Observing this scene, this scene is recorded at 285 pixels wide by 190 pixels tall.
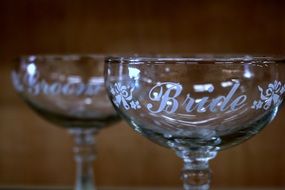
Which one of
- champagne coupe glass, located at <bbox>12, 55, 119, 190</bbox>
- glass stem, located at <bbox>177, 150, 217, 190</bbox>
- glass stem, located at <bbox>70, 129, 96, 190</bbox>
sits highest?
champagne coupe glass, located at <bbox>12, 55, 119, 190</bbox>

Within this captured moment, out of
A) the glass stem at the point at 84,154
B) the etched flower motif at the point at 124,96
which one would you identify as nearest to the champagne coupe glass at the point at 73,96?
the glass stem at the point at 84,154

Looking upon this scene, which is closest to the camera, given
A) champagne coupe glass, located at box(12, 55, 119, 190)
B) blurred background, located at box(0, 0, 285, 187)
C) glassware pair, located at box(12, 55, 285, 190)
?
glassware pair, located at box(12, 55, 285, 190)

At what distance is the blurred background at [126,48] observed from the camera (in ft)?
2.63

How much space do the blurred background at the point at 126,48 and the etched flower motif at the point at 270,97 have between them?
0.42m

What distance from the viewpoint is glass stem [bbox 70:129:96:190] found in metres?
0.61

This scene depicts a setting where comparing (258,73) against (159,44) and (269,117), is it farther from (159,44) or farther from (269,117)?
(159,44)

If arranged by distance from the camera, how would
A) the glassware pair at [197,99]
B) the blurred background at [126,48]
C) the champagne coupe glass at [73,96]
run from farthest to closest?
the blurred background at [126,48], the champagne coupe glass at [73,96], the glassware pair at [197,99]

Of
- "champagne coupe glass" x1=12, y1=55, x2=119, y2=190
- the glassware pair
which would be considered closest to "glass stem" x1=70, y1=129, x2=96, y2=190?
"champagne coupe glass" x1=12, y1=55, x2=119, y2=190

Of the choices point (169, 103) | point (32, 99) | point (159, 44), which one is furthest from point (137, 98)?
point (159, 44)

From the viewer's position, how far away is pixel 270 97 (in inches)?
15.4

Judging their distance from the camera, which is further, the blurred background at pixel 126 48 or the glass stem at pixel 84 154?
the blurred background at pixel 126 48

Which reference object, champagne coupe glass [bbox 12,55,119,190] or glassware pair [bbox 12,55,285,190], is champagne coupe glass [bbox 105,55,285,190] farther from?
champagne coupe glass [bbox 12,55,119,190]

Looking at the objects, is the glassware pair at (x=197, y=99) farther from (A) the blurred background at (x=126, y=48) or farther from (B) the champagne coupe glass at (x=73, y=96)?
(A) the blurred background at (x=126, y=48)

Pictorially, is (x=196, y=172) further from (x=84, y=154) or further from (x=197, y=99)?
(x=84, y=154)
